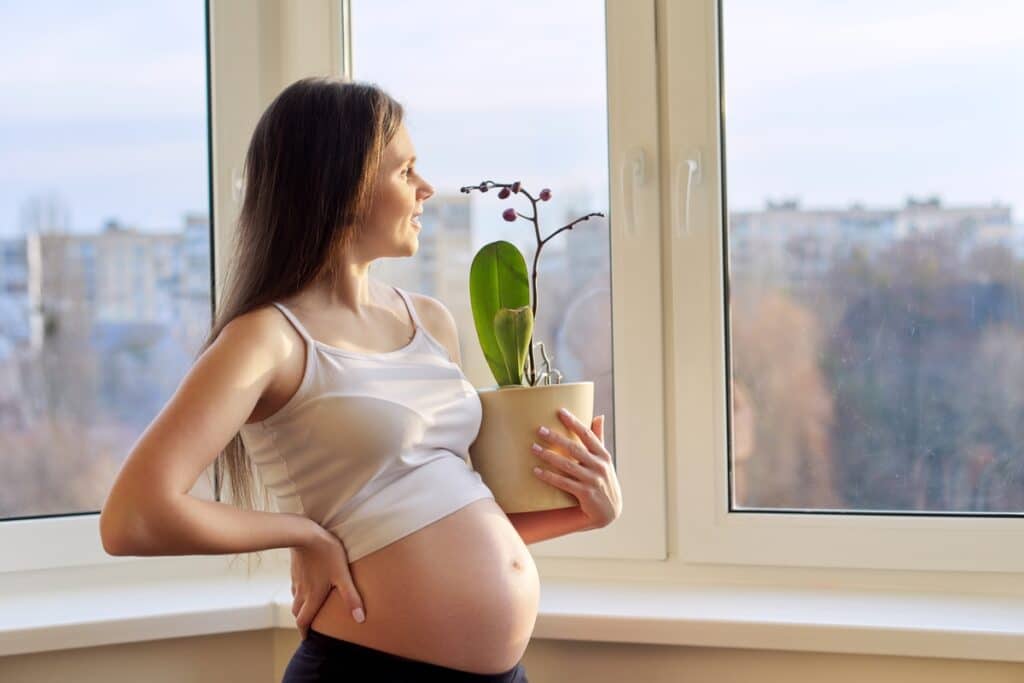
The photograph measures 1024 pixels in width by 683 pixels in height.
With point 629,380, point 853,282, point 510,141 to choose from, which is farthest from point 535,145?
point 853,282

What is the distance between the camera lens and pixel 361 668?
4.10 ft

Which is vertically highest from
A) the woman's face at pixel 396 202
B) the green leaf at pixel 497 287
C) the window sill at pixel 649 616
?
the woman's face at pixel 396 202

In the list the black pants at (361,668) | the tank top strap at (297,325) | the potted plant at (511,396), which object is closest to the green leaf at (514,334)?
the potted plant at (511,396)

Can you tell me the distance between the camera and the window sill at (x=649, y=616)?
5.11ft

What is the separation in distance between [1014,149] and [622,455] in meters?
0.75

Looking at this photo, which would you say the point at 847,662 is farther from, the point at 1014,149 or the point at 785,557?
the point at 1014,149

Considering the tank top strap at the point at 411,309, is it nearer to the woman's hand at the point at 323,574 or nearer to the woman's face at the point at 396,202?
the woman's face at the point at 396,202

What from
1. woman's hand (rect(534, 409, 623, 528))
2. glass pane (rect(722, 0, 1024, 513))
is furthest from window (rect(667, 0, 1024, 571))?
woman's hand (rect(534, 409, 623, 528))

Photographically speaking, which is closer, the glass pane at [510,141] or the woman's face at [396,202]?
the woman's face at [396,202]

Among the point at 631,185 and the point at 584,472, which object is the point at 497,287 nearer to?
the point at 584,472

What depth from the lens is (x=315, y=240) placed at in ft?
4.18

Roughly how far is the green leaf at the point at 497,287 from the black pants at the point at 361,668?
0.34 meters

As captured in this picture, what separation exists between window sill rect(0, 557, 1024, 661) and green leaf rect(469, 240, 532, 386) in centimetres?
48

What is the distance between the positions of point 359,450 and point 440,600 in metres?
0.18
